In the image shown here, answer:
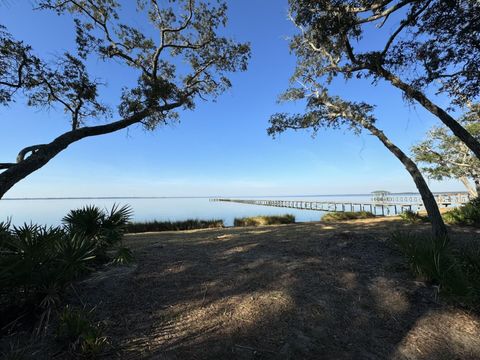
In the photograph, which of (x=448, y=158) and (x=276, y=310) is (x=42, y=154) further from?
(x=448, y=158)

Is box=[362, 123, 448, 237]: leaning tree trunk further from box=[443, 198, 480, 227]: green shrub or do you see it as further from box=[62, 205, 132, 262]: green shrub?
box=[62, 205, 132, 262]: green shrub

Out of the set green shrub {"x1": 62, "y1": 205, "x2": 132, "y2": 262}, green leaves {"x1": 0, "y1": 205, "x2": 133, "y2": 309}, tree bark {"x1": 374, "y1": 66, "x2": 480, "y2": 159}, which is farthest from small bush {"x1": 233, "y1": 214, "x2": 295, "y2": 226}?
green leaves {"x1": 0, "y1": 205, "x2": 133, "y2": 309}

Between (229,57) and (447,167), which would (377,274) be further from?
(447,167)

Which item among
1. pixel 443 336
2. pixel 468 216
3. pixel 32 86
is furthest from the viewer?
pixel 468 216

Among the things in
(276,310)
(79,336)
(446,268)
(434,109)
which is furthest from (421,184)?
(79,336)

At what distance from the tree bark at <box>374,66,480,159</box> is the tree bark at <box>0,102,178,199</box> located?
29.2ft

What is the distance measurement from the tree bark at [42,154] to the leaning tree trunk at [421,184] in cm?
895

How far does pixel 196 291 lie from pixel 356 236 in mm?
5128

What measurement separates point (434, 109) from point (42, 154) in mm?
A: 10970

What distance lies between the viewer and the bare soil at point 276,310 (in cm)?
338

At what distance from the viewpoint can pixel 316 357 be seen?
3.19m

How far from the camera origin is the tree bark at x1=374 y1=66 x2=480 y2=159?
7816 mm

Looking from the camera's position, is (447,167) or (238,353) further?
(447,167)

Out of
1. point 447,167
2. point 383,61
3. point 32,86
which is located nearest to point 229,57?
point 383,61
